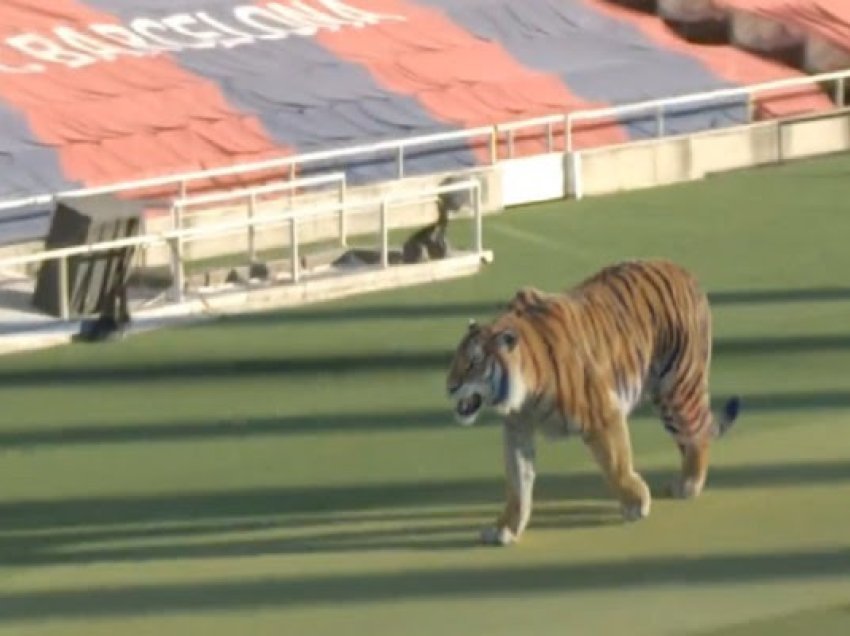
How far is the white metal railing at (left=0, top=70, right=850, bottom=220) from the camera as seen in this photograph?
838 inches

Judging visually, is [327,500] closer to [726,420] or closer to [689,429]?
[689,429]

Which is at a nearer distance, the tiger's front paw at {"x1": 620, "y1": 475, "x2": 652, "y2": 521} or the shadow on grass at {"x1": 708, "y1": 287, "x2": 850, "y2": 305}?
the tiger's front paw at {"x1": 620, "y1": 475, "x2": 652, "y2": 521}

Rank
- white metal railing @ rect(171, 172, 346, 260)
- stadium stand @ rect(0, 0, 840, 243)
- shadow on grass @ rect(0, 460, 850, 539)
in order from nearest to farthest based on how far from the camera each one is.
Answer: shadow on grass @ rect(0, 460, 850, 539), white metal railing @ rect(171, 172, 346, 260), stadium stand @ rect(0, 0, 840, 243)

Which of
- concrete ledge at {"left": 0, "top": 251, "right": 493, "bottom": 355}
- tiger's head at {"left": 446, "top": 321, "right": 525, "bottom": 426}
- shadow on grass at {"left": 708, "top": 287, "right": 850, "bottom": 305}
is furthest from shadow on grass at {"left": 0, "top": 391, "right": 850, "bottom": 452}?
tiger's head at {"left": 446, "top": 321, "right": 525, "bottom": 426}

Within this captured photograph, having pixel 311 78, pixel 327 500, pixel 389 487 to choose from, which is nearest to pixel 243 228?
pixel 311 78

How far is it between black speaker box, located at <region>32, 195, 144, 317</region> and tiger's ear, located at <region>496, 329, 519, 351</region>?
18.3 feet

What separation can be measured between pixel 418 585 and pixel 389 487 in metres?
1.79

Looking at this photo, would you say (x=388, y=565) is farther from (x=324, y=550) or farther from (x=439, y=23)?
(x=439, y=23)

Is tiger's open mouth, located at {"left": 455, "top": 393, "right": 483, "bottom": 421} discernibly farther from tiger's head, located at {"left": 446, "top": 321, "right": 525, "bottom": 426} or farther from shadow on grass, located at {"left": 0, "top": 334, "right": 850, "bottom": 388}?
shadow on grass, located at {"left": 0, "top": 334, "right": 850, "bottom": 388}

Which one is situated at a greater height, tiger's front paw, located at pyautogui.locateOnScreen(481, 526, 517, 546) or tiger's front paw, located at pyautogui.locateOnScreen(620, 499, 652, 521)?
tiger's front paw, located at pyautogui.locateOnScreen(620, 499, 652, 521)

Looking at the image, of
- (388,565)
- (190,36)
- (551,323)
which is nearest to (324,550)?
(388,565)

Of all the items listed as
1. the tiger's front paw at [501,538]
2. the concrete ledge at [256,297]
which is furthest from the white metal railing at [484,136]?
the tiger's front paw at [501,538]

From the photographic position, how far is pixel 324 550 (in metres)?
14.3

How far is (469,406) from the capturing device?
13.8 meters
